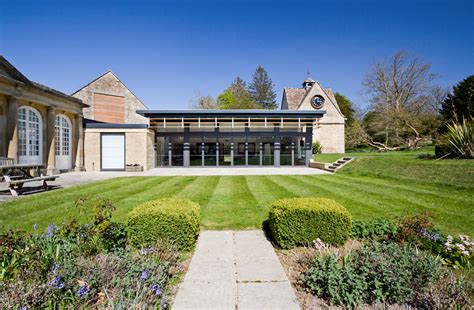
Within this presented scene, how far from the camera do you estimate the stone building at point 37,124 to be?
46.9ft

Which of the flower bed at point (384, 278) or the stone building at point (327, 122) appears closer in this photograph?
the flower bed at point (384, 278)

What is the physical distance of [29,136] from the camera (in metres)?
16.2

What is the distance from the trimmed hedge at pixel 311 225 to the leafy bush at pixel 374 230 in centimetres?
43

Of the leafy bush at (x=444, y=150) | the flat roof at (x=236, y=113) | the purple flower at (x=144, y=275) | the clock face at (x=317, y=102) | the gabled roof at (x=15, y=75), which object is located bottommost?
the purple flower at (x=144, y=275)

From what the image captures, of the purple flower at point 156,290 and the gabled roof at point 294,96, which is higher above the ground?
the gabled roof at point 294,96

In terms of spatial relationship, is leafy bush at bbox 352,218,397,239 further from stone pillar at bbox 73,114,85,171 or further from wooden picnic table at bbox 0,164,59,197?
stone pillar at bbox 73,114,85,171

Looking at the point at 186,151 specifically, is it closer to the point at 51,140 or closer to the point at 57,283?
the point at 51,140

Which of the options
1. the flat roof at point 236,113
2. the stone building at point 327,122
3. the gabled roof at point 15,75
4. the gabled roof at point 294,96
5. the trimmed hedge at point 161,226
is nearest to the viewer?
the trimmed hedge at point 161,226

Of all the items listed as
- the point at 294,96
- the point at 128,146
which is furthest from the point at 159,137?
the point at 294,96

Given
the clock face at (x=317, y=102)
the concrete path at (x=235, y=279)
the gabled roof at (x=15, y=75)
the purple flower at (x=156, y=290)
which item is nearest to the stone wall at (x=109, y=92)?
the gabled roof at (x=15, y=75)

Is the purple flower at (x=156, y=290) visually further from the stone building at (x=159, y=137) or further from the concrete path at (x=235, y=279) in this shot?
the stone building at (x=159, y=137)

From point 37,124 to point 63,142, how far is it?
240 centimetres

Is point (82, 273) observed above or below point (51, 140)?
below

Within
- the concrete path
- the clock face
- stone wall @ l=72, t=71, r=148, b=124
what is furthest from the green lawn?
stone wall @ l=72, t=71, r=148, b=124
